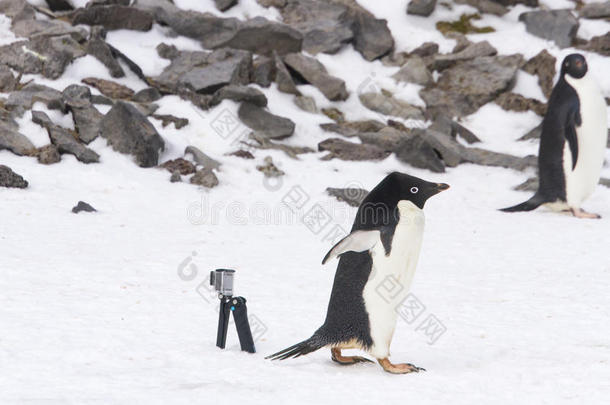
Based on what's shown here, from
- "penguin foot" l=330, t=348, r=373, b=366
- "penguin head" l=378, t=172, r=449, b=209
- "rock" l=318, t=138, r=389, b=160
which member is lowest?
"penguin foot" l=330, t=348, r=373, b=366

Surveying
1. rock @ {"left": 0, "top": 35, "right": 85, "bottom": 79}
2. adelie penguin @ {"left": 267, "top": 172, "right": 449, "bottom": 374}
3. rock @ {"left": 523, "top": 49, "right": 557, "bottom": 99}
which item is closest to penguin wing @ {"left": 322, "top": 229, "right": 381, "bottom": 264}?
adelie penguin @ {"left": 267, "top": 172, "right": 449, "bottom": 374}

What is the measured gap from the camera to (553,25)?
42.5ft

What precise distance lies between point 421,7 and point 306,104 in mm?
4155

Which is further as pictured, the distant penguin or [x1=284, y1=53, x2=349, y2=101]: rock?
[x1=284, y1=53, x2=349, y2=101]: rock

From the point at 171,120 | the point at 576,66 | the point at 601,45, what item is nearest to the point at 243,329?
the point at 576,66

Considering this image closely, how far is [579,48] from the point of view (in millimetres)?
12367

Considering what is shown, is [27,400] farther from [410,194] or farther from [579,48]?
[579,48]

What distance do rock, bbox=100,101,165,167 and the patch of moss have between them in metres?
6.99

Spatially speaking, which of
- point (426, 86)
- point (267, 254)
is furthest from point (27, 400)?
point (426, 86)

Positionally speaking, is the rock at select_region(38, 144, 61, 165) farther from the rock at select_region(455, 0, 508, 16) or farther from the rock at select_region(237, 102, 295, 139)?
the rock at select_region(455, 0, 508, 16)

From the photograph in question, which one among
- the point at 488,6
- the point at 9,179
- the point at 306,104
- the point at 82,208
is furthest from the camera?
the point at 488,6

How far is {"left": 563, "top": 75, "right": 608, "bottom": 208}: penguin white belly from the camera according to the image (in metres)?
7.55

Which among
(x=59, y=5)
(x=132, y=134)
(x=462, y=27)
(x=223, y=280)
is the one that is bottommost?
(x=223, y=280)

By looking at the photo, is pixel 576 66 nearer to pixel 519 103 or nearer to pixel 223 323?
pixel 519 103
